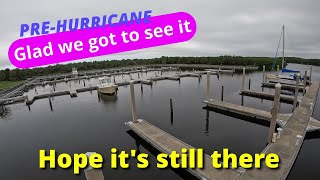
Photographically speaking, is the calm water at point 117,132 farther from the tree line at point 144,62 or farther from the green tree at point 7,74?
the tree line at point 144,62

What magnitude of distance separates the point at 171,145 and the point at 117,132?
683 cm

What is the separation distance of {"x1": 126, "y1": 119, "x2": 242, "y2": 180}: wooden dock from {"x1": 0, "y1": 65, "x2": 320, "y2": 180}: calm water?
3.10 feet

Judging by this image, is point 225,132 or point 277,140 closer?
point 277,140

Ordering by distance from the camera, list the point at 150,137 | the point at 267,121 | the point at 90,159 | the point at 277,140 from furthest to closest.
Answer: the point at 267,121 → the point at 150,137 → the point at 277,140 → the point at 90,159

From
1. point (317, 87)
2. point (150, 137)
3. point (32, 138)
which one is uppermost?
point (317, 87)

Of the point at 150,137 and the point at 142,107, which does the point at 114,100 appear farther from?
the point at 150,137

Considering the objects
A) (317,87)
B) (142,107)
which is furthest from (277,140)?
(317,87)

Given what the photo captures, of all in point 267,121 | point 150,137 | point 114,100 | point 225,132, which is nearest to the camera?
point 150,137

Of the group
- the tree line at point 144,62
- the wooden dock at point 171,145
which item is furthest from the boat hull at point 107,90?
the tree line at point 144,62

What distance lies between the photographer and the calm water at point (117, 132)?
13.4 metres

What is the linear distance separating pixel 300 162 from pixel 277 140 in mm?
1812

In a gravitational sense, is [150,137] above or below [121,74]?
below

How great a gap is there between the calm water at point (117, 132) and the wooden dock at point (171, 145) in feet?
3.10

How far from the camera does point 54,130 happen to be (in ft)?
67.0
